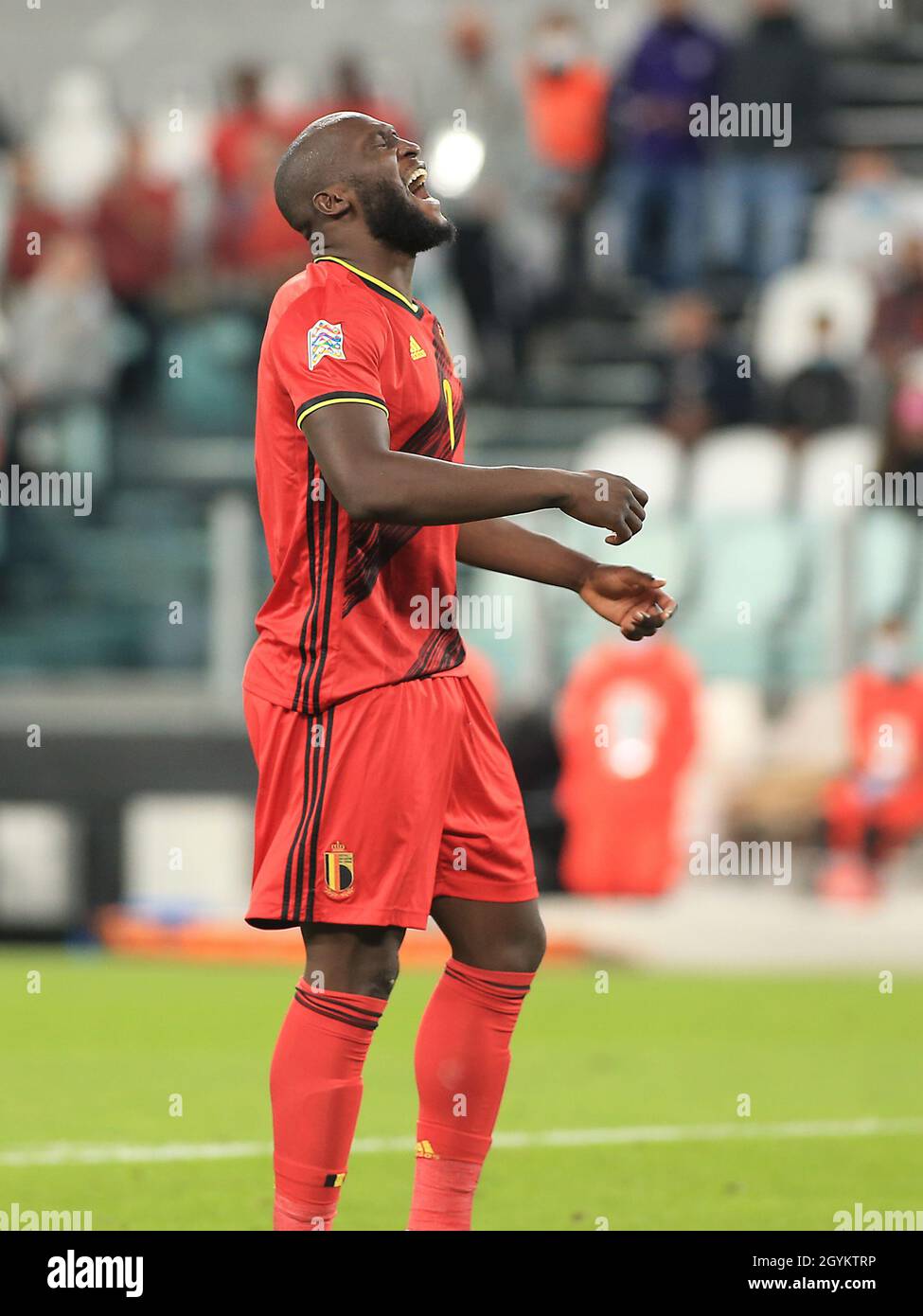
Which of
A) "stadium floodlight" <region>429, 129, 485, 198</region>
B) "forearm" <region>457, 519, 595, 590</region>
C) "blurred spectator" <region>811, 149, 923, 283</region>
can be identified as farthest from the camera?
"blurred spectator" <region>811, 149, 923, 283</region>

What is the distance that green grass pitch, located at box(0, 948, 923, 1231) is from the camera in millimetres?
4719

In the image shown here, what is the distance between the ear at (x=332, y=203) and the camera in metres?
3.73

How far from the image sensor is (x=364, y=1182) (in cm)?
497

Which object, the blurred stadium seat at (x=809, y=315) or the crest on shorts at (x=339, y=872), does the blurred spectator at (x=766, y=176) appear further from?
the crest on shorts at (x=339, y=872)

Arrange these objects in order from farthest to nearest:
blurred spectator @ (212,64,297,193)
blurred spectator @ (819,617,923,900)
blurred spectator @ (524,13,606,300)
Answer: blurred spectator @ (524,13,606,300), blurred spectator @ (212,64,297,193), blurred spectator @ (819,617,923,900)

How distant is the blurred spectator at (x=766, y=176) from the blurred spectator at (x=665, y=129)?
0.15m

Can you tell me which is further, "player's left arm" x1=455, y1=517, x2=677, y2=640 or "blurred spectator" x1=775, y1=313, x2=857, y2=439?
"blurred spectator" x1=775, y1=313, x2=857, y2=439

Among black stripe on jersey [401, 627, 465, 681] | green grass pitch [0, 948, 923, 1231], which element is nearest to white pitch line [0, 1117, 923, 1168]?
green grass pitch [0, 948, 923, 1231]

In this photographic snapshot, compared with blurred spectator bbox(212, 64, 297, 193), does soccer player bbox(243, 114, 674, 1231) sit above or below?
below

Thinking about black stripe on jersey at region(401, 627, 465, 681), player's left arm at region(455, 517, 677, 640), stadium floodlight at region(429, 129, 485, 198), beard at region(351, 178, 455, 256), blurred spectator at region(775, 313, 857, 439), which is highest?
blurred spectator at region(775, 313, 857, 439)

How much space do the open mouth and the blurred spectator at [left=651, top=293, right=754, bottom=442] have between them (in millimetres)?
8419

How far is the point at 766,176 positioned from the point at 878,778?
5.02 meters

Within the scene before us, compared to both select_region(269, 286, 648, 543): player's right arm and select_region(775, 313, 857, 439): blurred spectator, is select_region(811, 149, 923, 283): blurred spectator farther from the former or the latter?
select_region(269, 286, 648, 543): player's right arm
